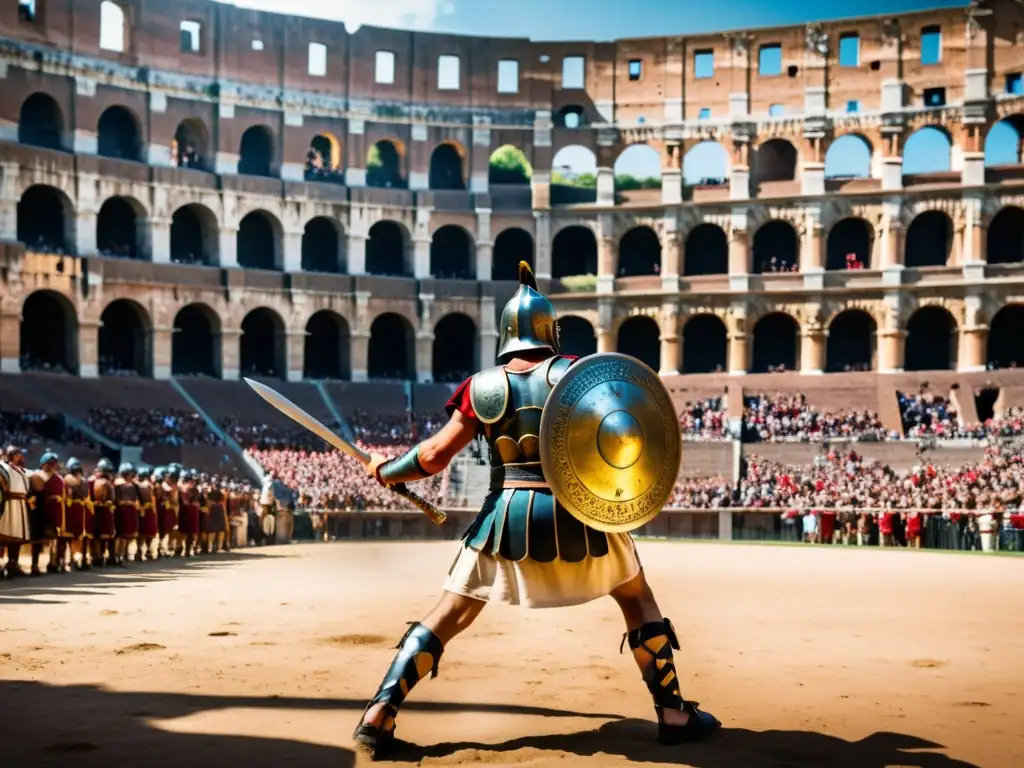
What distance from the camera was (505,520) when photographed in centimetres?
703

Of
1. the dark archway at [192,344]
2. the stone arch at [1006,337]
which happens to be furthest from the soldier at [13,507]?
the stone arch at [1006,337]

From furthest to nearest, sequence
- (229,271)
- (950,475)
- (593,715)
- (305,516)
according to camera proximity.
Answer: (229,271) → (950,475) → (305,516) → (593,715)

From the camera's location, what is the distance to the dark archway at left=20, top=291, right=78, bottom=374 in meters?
49.6

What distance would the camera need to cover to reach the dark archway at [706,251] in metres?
60.8

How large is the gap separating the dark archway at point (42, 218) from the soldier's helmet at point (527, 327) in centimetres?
4727

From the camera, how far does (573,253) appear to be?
205 feet

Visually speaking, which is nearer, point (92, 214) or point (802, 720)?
point (802, 720)

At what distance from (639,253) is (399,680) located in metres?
55.9

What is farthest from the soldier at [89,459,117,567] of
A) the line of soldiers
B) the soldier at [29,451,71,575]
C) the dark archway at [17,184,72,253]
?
the dark archway at [17,184,72,253]

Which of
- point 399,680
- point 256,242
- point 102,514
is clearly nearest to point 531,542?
point 399,680

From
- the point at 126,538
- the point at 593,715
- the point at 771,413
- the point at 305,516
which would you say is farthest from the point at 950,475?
the point at 593,715

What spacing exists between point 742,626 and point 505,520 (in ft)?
20.0

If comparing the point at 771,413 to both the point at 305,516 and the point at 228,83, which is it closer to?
the point at 305,516

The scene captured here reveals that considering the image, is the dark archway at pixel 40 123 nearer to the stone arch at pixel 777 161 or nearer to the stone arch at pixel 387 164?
the stone arch at pixel 387 164
